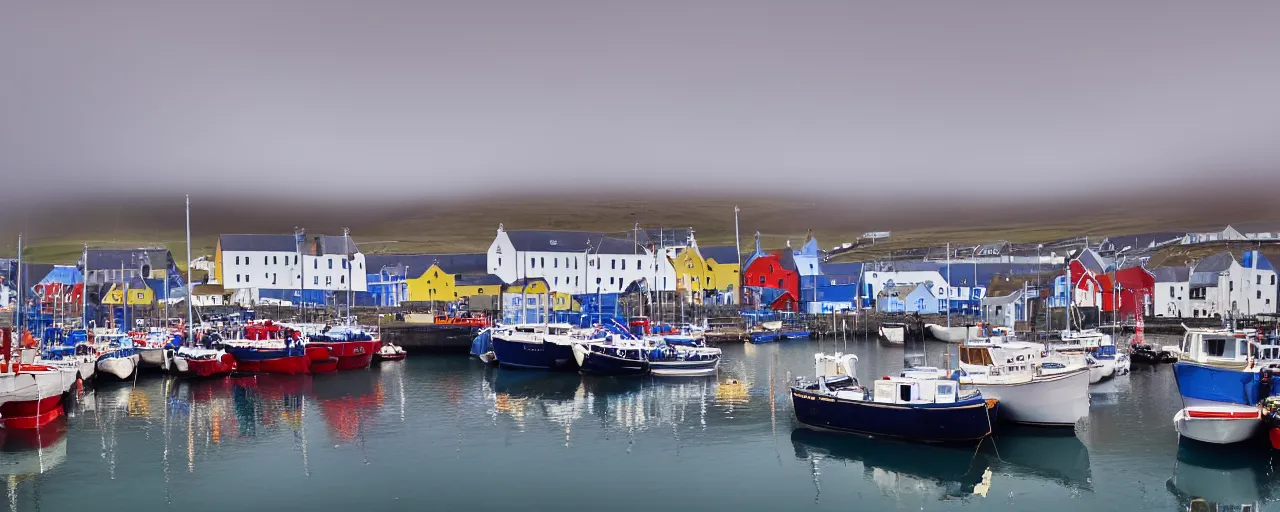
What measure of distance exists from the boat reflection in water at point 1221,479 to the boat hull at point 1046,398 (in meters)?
2.48

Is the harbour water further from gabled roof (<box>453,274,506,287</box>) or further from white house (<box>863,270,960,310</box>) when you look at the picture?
white house (<box>863,270,960,310</box>)

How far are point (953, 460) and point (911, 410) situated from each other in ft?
4.39

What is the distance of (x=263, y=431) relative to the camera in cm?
2606

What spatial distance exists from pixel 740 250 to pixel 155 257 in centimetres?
4663

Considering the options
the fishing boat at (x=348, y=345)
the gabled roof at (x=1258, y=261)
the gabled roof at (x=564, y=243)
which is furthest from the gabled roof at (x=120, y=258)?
the gabled roof at (x=1258, y=261)

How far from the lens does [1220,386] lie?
2214 cm

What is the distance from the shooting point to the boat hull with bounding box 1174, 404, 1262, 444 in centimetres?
2022

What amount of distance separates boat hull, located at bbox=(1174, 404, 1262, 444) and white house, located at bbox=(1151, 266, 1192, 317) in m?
49.5

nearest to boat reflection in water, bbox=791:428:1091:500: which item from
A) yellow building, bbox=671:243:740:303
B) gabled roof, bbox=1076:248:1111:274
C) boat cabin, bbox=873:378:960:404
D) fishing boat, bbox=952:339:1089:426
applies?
fishing boat, bbox=952:339:1089:426

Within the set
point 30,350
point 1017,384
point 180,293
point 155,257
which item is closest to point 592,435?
point 1017,384

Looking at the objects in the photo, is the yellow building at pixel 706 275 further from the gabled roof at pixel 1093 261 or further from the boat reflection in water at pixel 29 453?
the boat reflection in water at pixel 29 453

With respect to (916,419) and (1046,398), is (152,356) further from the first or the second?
(1046,398)

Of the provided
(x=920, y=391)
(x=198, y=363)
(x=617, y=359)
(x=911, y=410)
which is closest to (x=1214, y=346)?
(x=920, y=391)

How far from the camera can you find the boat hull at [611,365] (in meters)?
38.3
